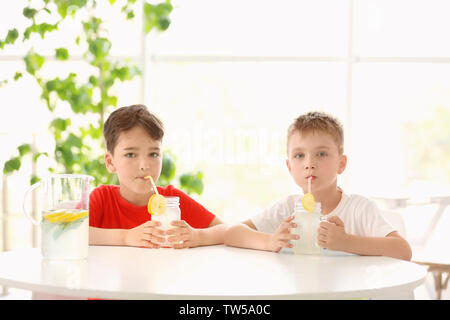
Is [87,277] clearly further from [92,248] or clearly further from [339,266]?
[339,266]

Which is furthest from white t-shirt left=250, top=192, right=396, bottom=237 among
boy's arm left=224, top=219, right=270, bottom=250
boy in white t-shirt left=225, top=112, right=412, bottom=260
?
boy's arm left=224, top=219, right=270, bottom=250

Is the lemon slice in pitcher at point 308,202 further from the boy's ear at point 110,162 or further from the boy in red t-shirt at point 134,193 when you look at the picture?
the boy's ear at point 110,162

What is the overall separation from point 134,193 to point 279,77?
8.07 ft

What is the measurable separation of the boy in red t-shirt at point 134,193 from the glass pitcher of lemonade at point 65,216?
0.25m

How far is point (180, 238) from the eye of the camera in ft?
5.18

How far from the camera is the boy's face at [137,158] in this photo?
1.81 metres

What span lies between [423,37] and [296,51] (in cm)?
85

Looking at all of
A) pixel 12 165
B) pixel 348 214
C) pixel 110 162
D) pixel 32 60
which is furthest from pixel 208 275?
pixel 32 60

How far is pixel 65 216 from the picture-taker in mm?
1328

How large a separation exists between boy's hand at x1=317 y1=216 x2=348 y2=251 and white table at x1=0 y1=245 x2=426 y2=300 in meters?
0.03

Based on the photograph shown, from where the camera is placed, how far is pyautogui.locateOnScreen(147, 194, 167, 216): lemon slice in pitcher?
1523 mm

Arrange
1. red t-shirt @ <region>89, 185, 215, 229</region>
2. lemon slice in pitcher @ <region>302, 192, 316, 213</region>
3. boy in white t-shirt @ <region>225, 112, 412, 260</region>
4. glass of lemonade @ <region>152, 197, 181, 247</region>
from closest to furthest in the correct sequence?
lemon slice in pitcher @ <region>302, 192, 316, 213</region> → glass of lemonade @ <region>152, 197, 181, 247</region> → boy in white t-shirt @ <region>225, 112, 412, 260</region> → red t-shirt @ <region>89, 185, 215, 229</region>

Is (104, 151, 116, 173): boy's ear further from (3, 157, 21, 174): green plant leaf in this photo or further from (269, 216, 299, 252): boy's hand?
(3, 157, 21, 174): green plant leaf
